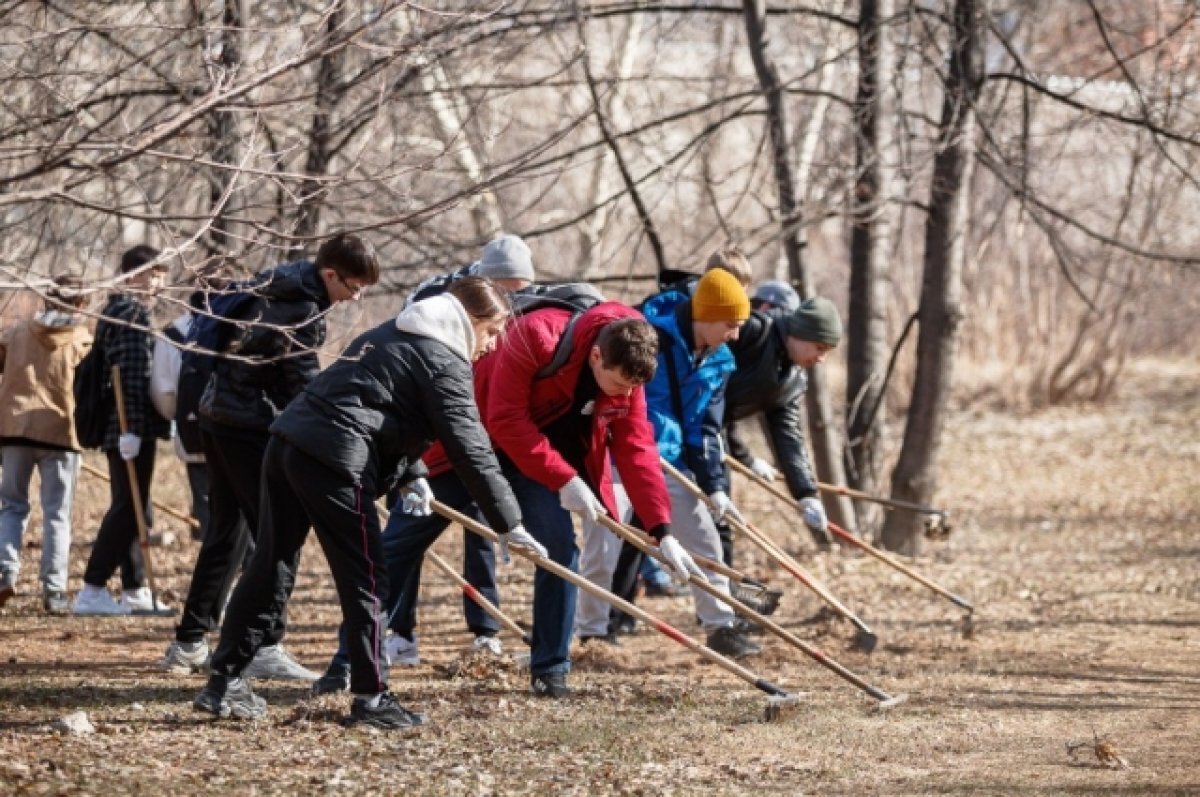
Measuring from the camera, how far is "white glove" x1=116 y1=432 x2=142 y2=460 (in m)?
7.89

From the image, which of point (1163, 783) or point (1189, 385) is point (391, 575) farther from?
point (1189, 385)

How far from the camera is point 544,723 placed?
5.80 metres

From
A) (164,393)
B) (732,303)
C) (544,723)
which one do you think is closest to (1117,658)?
(732,303)

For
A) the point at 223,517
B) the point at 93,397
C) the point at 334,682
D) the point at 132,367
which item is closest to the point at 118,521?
the point at 93,397

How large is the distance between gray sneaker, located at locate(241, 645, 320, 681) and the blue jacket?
194cm

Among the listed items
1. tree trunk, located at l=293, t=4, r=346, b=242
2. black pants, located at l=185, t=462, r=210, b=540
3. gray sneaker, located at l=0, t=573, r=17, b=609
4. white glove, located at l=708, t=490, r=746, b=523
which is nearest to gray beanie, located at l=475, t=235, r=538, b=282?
white glove, located at l=708, t=490, r=746, b=523

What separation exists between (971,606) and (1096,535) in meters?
3.98

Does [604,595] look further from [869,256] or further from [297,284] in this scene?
[869,256]

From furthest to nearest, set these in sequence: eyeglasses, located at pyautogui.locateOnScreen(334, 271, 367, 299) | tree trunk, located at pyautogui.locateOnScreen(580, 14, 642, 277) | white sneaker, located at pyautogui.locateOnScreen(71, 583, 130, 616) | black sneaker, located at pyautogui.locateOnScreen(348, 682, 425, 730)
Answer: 1. tree trunk, located at pyautogui.locateOnScreen(580, 14, 642, 277)
2. white sneaker, located at pyautogui.locateOnScreen(71, 583, 130, 616)
3. eyeglasses, located at pyautogui.locateOnScreen(334, 271, 367, 299)
4. black sneaker, located at pyautogui.locateOnScreen(348, 682, 425, 730)

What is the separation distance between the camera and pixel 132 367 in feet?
26.1

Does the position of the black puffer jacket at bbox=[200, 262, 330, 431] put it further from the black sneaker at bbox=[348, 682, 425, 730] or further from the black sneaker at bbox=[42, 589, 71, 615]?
the black sneaker at bbox=[42, 589, 71, 615]

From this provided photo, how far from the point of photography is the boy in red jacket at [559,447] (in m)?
5.95

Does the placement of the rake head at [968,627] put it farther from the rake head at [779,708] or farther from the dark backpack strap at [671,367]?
the rake head at [779,708]

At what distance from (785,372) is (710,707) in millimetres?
2304
